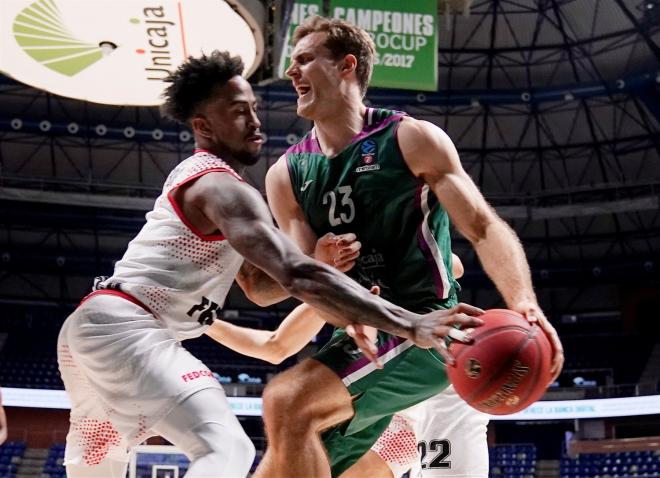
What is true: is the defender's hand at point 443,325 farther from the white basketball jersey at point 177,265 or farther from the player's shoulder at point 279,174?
the player's shoulder at point 279,174

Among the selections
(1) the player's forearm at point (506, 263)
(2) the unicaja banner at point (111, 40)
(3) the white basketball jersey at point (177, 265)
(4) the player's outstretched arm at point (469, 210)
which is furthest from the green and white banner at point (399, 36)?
(3) the white basketball jersey at point (177, 265)

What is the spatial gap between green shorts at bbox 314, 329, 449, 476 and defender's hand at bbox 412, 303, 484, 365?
3.38ft

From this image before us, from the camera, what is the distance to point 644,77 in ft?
68.6

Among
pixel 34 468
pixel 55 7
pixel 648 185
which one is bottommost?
pixel 34 468

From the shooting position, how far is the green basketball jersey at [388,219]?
4199 millimetres

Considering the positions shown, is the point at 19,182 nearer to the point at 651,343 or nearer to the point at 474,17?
the point at 474,17

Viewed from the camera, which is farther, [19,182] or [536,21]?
[19,182]

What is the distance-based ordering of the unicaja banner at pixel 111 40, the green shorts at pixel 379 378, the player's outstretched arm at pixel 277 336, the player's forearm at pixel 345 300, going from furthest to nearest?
1. the unicaja banner at pixel 111 40
2. the player's outstretched arm at pixel 277 336
3. the green shorts at pixel 379 378
4. the player's forearm at pixel 345 300

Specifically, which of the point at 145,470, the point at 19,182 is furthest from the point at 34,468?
the point at 145,470

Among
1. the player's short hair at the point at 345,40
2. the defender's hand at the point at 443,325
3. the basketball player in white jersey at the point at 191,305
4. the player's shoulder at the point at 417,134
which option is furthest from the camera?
the player's short hair at the point at 345,40

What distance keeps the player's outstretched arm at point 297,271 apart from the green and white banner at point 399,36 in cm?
579

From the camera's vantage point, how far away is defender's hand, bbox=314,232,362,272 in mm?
3902

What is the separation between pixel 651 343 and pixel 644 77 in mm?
8788

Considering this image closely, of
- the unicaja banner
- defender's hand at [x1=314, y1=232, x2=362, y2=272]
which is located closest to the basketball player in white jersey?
defender's hand at [x1=314, y1=232, x2=362, y2=272]
